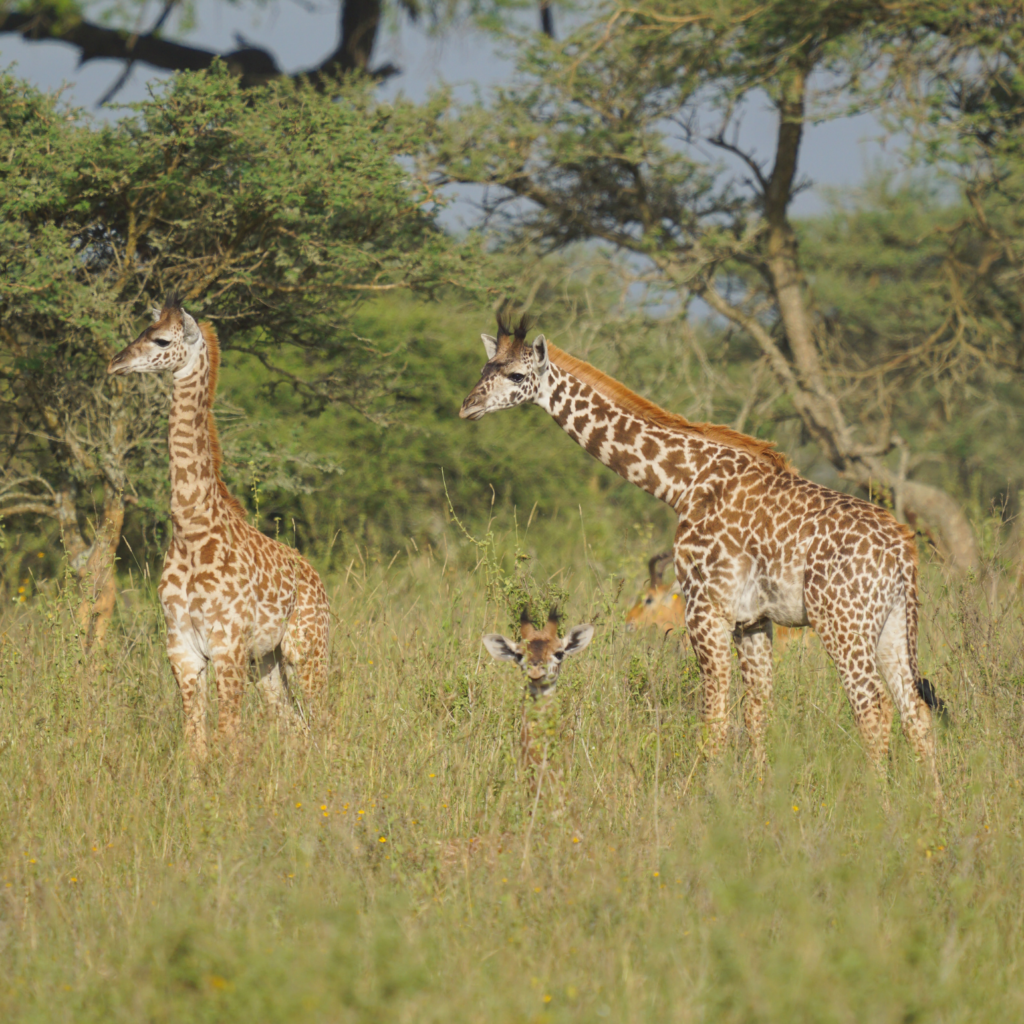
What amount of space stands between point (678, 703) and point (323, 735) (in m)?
1.85

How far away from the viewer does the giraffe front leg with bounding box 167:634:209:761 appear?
18.9 feet

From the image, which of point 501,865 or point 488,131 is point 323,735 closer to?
point 501,865

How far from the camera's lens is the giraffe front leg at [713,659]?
20.3 feet

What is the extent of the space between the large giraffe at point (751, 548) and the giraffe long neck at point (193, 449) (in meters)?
1.36

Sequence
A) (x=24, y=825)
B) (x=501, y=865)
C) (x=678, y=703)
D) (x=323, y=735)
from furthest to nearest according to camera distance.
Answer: (x=678, y=703) → (x=323, y=735) → (x=24, y=825) → (x=501, y=865)

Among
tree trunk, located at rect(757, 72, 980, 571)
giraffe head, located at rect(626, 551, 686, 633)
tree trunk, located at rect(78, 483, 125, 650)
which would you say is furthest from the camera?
tree trunk, located at rect(757, 72, 980, 571)

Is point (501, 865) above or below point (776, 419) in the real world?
above

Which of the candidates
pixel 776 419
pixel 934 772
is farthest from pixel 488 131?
pixel 934 772

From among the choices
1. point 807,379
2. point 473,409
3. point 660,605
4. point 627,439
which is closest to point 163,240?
point 473,409

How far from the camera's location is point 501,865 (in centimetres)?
451

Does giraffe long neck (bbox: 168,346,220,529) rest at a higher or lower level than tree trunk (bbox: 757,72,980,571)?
higher

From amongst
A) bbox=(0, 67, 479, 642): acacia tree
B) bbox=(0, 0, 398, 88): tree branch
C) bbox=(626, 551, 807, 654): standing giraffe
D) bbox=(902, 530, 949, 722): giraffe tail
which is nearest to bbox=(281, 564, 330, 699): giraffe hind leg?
bbox=(0, 67, 479, 642): acacia tree

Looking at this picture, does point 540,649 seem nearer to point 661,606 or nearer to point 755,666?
point 755,666

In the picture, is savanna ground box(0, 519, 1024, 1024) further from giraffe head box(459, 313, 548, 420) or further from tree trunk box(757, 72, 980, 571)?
tree trunk box(757, 72, 980, 571)
